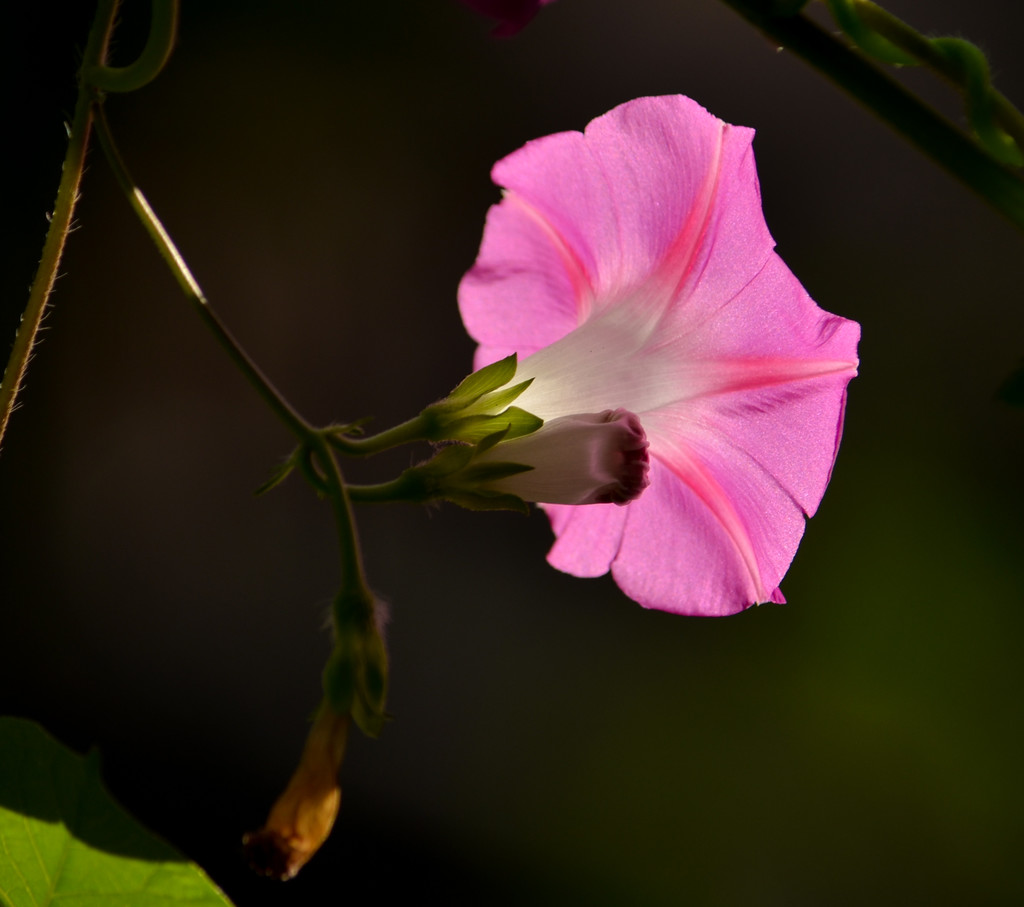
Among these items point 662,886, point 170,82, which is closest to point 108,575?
point 170,82

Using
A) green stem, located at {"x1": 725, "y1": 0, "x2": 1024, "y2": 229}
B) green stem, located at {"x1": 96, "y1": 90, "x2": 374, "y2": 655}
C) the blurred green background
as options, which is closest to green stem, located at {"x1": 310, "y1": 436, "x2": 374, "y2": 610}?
green stem, located at {"x1": 96, "y1": 90, "x2": 374, "y2": 655}

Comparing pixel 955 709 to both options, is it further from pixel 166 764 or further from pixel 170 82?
pixel 170 82

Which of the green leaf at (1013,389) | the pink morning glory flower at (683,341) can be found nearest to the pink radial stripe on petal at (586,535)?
the pink morning glory flower at (683,341)

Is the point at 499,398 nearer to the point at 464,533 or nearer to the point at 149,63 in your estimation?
the point at 149,63

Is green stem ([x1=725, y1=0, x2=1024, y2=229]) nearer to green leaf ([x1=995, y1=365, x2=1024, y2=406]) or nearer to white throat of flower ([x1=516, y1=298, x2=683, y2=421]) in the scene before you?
green leaf ([x1=995, y1=365, x2=1024, y2=406])

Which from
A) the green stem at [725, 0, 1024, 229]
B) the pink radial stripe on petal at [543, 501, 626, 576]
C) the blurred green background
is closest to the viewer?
the green stem at [725, 0, 1024, 229]

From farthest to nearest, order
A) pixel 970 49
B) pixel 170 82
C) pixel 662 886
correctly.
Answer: pixel 662 886, pixel 170 82, pixel 970 49

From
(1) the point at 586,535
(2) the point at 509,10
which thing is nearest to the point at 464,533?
(1) the point at 586,535
